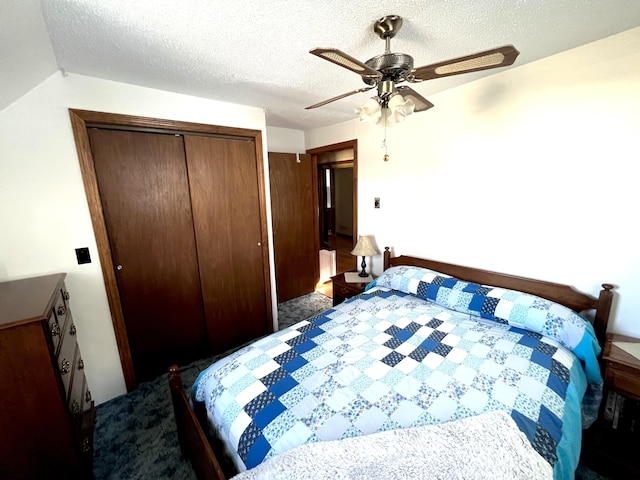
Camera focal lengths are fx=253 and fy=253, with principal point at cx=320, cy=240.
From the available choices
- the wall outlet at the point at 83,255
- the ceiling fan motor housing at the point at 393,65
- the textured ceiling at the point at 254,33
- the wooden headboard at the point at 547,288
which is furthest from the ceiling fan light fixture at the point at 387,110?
the wall outlet at the point at 83,255

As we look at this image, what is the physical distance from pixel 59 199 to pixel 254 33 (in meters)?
1.64

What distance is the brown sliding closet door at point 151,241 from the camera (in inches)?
74.1

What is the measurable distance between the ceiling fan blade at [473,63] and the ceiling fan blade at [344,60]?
0.70ft

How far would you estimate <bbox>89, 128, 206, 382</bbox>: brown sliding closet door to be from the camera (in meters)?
1.88

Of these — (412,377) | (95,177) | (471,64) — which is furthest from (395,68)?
(95,177)

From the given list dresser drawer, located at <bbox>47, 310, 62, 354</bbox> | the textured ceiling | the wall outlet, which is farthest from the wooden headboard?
the wall outlet

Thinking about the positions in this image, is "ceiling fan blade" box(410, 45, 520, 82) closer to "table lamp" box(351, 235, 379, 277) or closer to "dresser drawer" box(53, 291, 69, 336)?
"table lamp" box(351, 235, 379, 277)

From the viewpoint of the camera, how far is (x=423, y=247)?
244 cm

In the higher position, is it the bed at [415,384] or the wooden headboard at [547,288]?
the wooden headboard at [547,288]

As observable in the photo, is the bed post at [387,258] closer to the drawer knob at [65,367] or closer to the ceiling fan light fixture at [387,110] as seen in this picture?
the ceiling fan light fixture at [387,110]

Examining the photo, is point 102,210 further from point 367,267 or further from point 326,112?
point 367,267

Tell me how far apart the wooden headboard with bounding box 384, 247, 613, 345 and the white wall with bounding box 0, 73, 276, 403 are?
2660mm

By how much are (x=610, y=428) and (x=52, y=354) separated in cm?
295

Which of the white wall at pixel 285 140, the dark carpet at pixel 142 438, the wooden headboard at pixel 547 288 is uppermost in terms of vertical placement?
the white wall at pixel 285 140
